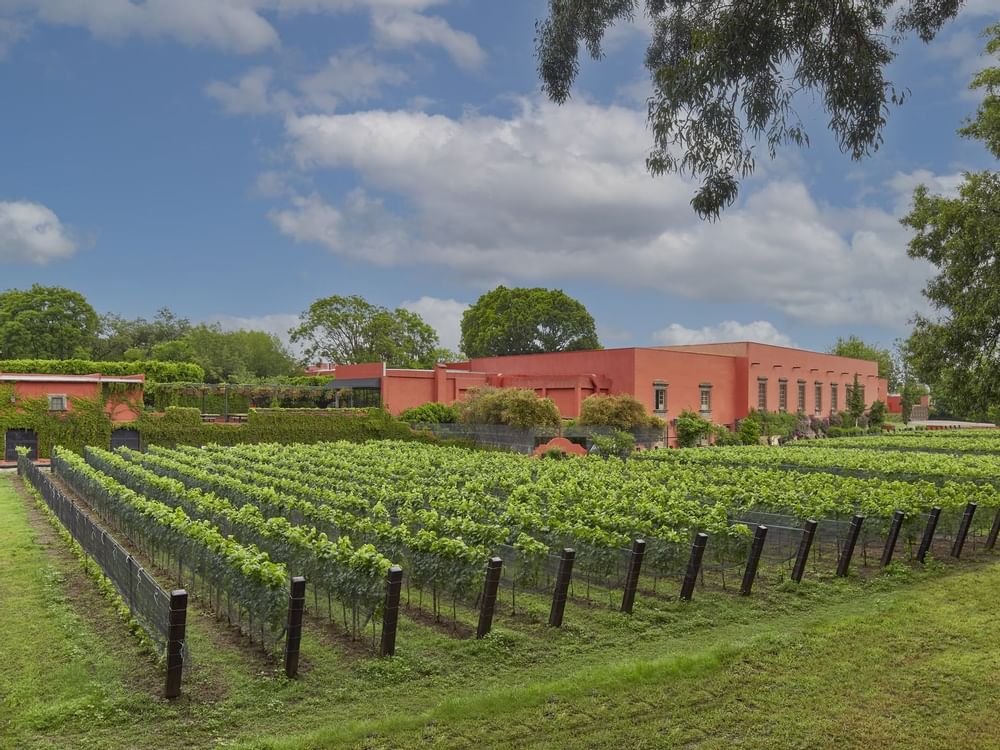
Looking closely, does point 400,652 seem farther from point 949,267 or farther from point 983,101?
point 983,101

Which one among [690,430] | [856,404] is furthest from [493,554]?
[856,404]

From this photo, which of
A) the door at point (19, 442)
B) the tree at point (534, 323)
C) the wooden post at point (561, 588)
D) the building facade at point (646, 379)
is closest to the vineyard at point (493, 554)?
the wooden post at point (561, 588)

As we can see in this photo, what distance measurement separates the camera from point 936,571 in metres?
12.1

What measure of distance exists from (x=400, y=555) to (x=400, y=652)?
1.95 m

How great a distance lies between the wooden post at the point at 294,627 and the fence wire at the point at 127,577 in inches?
36.7

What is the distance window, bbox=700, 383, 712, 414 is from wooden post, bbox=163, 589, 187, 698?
42.5m

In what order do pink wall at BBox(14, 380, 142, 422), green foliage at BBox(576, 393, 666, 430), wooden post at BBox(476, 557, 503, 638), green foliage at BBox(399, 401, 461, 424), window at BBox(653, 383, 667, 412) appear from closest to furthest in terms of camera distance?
wooden post at BBox(476, 557, 503, 638), pink wall at BBox(14, 380, 142, 422), green foliage at BBox(576, 393, 666, 430), green foliage at BBox(399, 401, 461, 424), window at BBox(653, 383, 667, 412)

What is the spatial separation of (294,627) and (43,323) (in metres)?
68.2

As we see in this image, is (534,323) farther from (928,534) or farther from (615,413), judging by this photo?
(928,534)

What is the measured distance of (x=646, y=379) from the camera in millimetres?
43219

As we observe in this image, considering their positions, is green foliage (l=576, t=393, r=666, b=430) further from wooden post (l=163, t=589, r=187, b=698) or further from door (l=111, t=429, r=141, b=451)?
wooden post (l=163, t=589, r=187, b=698)

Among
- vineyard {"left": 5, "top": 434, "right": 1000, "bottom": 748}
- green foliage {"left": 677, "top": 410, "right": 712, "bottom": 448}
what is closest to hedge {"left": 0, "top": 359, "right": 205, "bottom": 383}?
green foliage {"left": 677, "top": 410, "right": 712, "bottom": 448}

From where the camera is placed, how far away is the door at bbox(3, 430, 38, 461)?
1276 inches

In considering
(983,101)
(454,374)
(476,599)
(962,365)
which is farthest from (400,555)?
(454,374)
